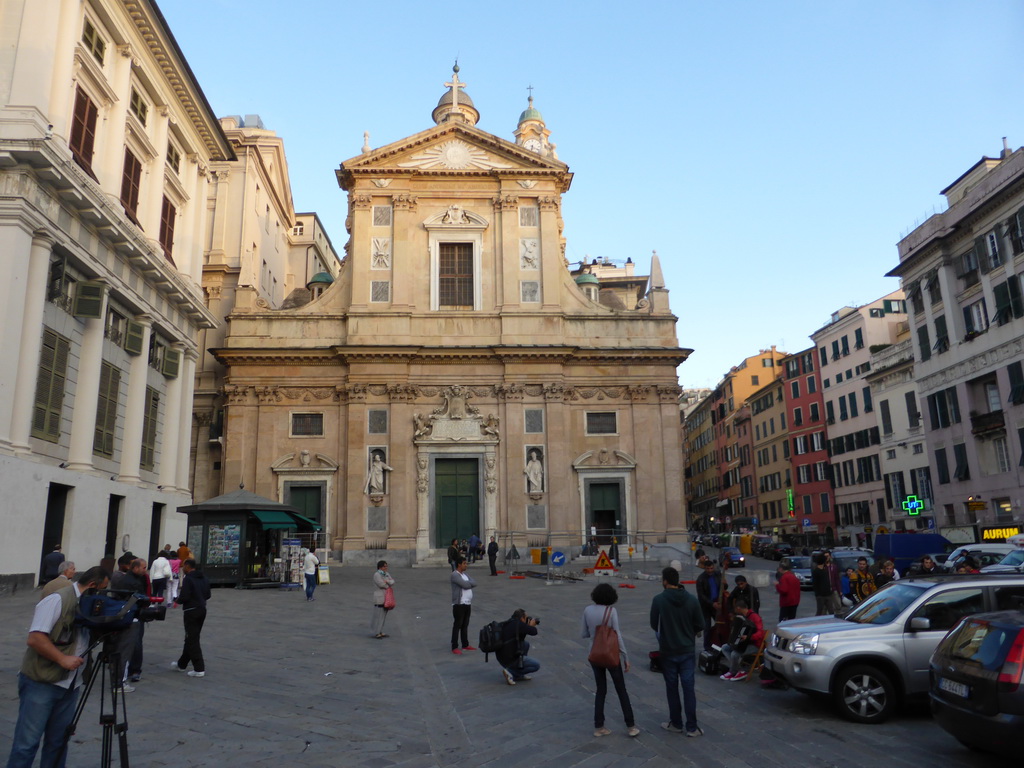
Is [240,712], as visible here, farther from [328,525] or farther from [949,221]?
[949,221]

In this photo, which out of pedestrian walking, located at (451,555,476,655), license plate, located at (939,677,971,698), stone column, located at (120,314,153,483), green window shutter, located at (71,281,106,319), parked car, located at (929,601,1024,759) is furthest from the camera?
stone column, located at (120,314,153,483)

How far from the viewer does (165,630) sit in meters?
14.5

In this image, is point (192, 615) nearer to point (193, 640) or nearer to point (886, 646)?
point (193, 640)

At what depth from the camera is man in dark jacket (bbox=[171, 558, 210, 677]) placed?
10.5 meters

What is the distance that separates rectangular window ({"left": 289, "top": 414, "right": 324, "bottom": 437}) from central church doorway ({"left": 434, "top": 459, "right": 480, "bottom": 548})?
5.54 metres

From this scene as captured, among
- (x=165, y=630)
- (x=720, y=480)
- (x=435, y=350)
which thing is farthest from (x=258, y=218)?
(x=720, y=480)

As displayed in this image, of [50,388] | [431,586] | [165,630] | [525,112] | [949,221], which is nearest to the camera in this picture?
[165,630]

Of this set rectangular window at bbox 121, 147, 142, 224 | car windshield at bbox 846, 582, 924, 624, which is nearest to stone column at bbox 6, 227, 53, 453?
rectangular window at bbox 121, 147, 142, 224

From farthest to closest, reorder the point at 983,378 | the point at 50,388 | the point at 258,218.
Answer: the point at 258,218 < the point at 983,378 < the point at 50,388

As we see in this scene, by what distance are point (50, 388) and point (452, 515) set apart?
1863 centimetres

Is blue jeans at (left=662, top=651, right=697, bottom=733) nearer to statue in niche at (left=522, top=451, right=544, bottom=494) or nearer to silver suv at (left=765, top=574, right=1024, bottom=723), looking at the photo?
silver suv at (left=765, top=574, right=1024, bottom=723)

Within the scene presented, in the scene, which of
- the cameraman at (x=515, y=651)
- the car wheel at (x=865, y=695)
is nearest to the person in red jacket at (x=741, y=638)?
the car wheel at (x=865, y=695)

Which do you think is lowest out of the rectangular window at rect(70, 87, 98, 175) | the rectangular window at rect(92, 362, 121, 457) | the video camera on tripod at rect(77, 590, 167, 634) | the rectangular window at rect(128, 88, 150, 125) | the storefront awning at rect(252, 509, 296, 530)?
the video camera on tripod at rect(77, 590, 167, 634)

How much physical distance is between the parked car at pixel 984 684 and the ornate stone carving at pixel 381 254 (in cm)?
3241
